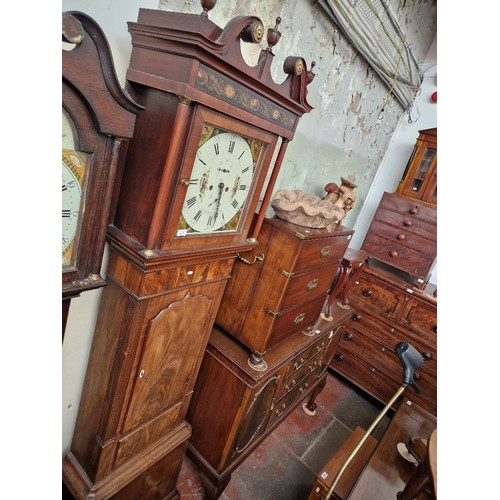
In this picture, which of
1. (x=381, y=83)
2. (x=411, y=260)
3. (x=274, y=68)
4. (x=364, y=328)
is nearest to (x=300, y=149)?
(x=274, y=68)

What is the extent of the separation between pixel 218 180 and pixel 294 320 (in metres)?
0.99

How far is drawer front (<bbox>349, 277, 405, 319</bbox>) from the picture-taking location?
9.27ft

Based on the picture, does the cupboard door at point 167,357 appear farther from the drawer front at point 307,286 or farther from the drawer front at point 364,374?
the drawer front at point 364,374

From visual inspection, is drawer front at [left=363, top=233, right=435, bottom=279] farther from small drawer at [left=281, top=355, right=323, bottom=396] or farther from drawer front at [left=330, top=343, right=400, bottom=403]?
small drawer at [left=281, top=355, right=323, bottom=396]

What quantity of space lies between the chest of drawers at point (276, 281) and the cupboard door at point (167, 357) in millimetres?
316

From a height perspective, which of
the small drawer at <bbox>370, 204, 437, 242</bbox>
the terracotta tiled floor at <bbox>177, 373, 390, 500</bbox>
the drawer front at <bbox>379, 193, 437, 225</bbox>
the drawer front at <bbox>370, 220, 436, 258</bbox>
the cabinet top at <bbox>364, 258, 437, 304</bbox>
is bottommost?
the terracotta tiled floor at <bbox>177, 373, 390, 500</bbox>

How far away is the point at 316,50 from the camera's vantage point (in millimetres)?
1809

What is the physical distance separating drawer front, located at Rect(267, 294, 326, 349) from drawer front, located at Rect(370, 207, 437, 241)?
54.3 inches

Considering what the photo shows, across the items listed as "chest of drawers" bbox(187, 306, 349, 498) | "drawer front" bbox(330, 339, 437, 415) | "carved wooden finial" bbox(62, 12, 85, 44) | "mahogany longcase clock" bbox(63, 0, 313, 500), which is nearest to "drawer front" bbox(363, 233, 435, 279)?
"drawer front" bbox(330, 339, 437, 415)

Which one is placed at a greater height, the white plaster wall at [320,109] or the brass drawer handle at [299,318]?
the white plaster wall at [320,109]

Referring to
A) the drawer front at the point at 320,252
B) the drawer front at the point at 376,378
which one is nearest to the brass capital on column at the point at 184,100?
the drawer front at the point at 320,252

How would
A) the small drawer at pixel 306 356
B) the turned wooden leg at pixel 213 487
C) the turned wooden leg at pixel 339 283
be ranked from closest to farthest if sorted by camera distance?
the turned wooden leg at pixel 213 487
the small drawer at pixel 306 356
the turned wooden leg at pixel 339 283

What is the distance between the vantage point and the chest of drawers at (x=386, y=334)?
2.71 meters

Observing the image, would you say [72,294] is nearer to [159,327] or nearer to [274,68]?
[159,327]
